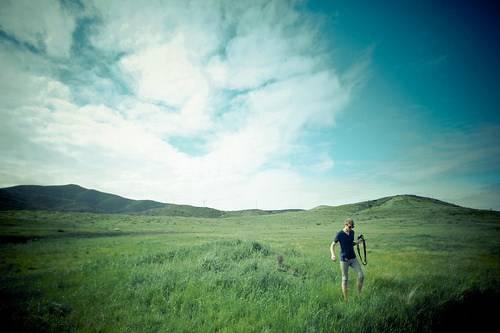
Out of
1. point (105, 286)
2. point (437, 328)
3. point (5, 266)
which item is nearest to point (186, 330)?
point (105, 286)

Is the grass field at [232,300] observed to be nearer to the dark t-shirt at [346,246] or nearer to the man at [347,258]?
the man at [347,258]

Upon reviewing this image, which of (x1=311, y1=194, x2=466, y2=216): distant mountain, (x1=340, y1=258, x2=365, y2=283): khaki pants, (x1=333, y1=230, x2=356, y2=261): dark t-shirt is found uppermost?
(x1=311, y1=194, x2=466, y2=216): distant mountain

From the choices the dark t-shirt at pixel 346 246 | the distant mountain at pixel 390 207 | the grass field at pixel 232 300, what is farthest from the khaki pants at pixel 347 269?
the distant mountain at pixel 390 207

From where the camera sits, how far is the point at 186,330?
5.78 metres

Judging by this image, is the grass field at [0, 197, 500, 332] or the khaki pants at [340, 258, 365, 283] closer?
the grass field at [0, 197, 500, 332]

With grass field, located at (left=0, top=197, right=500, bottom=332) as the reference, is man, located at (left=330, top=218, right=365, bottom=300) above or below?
above

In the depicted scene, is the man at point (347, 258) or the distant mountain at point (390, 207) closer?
the man at point (347, 258)

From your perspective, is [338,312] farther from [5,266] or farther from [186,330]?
[5,266]

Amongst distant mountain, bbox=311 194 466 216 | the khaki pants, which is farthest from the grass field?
distant mountain, bbox=311 194 466 216

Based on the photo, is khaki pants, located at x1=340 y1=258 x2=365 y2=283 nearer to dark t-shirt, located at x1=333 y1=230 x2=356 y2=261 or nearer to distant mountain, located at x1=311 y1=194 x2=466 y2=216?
dark t-shirt, located at x1=333 y1=230 x2=356 y2=261

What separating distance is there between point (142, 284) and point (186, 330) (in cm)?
408

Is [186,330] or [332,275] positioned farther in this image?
[332,275]

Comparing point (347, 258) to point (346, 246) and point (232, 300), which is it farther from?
point (232, 300)

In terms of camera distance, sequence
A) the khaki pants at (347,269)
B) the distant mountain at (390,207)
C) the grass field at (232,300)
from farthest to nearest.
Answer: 1. the distant mountain at (390,207)
2. the khaki pants at (347,269)
3. the grass field at (232,300)
